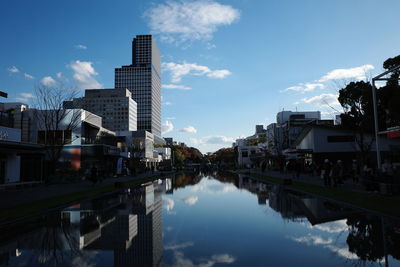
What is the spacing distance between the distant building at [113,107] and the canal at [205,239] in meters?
165

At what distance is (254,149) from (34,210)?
410 ft

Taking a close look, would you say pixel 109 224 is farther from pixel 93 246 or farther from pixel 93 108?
pixel 93 108

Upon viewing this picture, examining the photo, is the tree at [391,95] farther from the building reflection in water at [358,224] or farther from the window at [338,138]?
the building reflection in water at [358,224]

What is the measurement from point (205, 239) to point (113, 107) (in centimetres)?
17524

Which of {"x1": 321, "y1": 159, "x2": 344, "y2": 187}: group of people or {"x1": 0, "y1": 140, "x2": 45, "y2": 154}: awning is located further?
{"x1": 0, "y1": 140, "x2": 45, "y2": 154}: awning

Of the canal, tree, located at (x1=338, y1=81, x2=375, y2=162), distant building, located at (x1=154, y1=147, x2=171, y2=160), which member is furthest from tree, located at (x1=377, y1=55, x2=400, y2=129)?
distant building, located at (x1=154, y1=147, x2=171, y2=160)

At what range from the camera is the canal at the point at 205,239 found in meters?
7.44

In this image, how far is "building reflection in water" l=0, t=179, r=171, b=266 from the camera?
7626 millimetres

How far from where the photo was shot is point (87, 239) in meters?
9.61

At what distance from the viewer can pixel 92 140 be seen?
60.6 meters

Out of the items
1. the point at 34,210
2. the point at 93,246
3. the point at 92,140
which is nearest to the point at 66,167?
the point at 92,140

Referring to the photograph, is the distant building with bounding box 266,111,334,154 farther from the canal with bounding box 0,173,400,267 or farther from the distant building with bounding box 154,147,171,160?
the canal with bounding box 0,173,400,267

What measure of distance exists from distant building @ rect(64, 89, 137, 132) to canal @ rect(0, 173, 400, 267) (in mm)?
165118

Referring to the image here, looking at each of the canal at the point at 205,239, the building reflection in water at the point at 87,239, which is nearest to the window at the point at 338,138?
the canal at the point at 205,239
